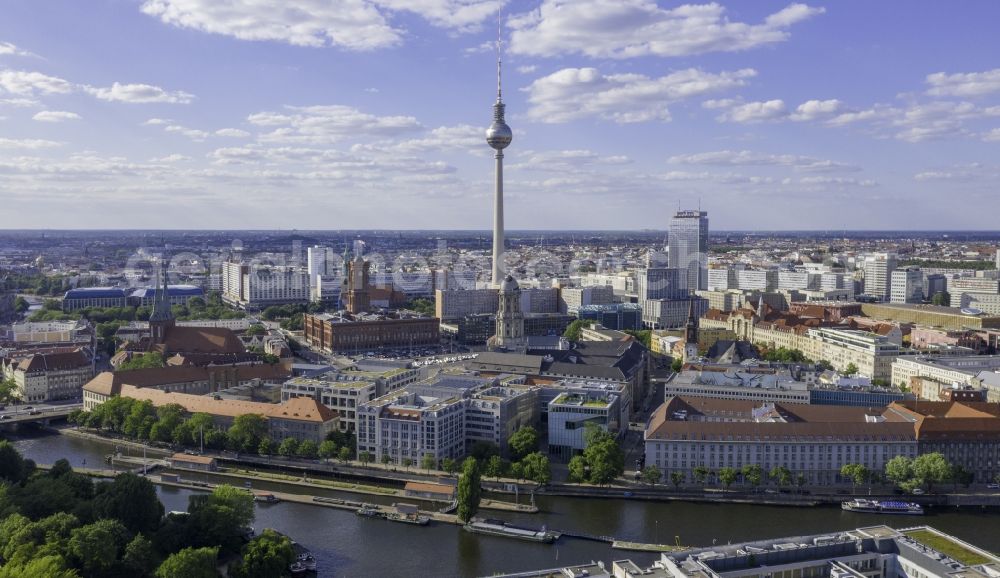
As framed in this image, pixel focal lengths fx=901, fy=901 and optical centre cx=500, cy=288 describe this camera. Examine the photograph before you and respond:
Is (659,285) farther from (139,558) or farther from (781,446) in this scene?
(139,558)

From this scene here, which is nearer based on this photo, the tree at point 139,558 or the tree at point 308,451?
the tree at point 139,558

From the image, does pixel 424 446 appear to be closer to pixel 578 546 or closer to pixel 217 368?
pixel 578 546

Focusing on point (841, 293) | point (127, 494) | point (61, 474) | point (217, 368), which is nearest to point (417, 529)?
point (127, 494)

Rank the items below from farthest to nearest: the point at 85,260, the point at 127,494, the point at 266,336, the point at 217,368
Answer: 1. the point at 85,260
2. the point at 266,336
3. the point at 217,368
4. the point at 127,494

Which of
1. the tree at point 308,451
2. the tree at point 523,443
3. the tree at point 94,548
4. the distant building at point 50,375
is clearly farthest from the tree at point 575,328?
the tree at point 94,548

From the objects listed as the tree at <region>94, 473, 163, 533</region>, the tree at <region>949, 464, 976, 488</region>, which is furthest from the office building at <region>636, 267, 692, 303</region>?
the tree at <region>94, 473, 163, 533</region>

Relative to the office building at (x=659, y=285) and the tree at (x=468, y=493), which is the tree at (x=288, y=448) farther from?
the office building at (x=659, y=285)
